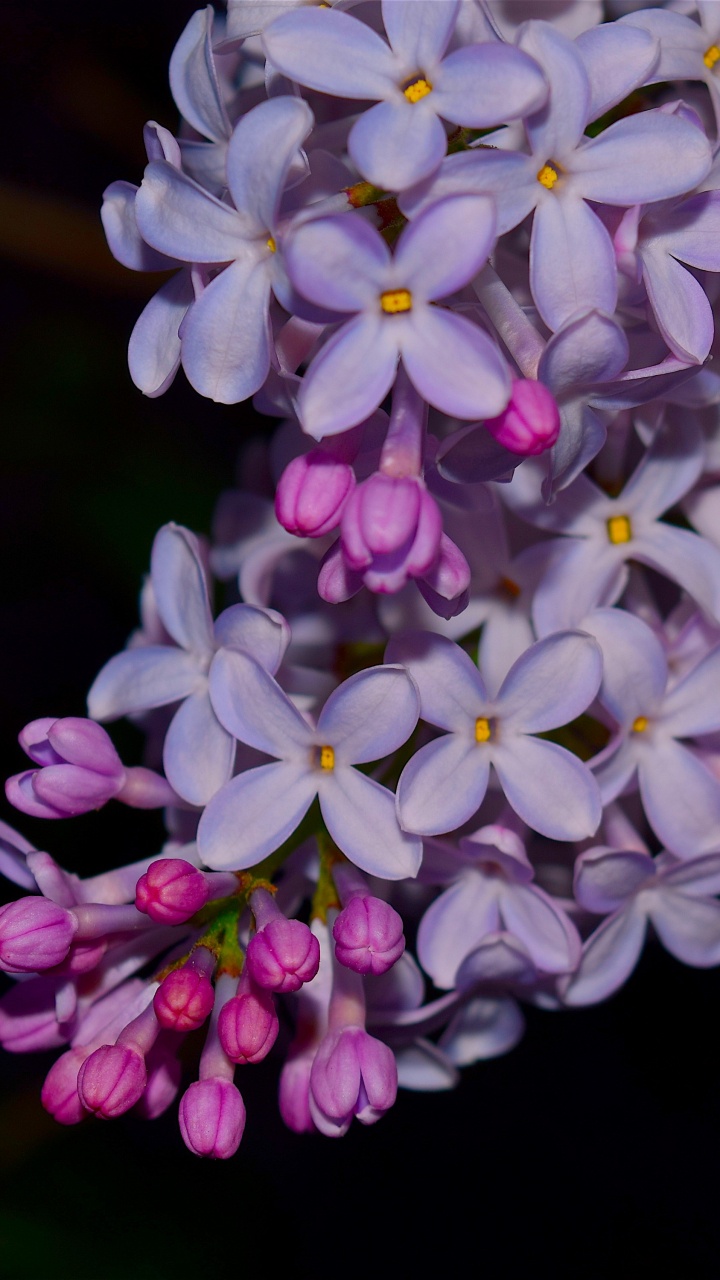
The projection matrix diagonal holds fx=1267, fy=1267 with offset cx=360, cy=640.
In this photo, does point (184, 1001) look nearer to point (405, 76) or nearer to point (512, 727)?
point (512, 727)

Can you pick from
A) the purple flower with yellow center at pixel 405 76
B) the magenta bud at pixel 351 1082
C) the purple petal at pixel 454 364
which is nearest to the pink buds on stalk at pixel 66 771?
the magenta bud at pixel 351 1082

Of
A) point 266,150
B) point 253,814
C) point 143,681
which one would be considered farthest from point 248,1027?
point 266,150

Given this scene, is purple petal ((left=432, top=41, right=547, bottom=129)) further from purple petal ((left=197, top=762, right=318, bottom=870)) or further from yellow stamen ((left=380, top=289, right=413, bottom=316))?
purple petal ((left=197, top=762, right=318, bottom=870))

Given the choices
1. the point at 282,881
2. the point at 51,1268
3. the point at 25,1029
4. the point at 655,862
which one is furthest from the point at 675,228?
the point at 51,1268

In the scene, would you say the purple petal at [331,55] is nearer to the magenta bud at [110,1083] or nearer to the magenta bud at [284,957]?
the magenta bud at [284,957]

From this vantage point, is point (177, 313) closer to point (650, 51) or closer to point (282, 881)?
point (650, 51)

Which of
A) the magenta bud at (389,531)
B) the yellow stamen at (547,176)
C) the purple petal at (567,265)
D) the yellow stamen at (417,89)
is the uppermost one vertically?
the yellow stamen at (417,89)
